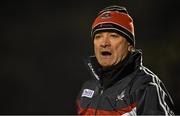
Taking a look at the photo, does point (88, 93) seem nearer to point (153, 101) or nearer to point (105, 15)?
point (105, 15)

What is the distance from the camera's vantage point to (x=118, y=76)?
270 centimetres

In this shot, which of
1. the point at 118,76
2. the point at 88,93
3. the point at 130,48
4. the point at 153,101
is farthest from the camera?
the point at 88,93

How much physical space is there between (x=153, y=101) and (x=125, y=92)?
0.26 m

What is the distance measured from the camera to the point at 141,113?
2.39 m

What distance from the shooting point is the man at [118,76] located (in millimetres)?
2422

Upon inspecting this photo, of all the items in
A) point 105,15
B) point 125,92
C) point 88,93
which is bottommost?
point 88,93

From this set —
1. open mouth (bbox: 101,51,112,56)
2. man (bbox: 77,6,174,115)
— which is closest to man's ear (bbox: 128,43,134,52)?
man (bbox: 77,6,174,115)

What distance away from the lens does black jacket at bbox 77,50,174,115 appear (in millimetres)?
2367

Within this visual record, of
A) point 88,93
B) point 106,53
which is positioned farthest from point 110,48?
point 88,93

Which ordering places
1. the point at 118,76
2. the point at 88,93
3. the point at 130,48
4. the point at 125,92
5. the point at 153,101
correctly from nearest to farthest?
the point at 153,101 → the point at 125,92 → the point at 118,76 → the point at 130,48 → the point at 88,93

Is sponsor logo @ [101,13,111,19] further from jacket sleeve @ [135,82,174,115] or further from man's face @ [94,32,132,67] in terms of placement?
jacket sleeve @ [135,82,174,115]

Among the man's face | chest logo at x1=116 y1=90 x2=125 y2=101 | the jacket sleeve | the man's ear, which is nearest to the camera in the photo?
the jacket sleeve

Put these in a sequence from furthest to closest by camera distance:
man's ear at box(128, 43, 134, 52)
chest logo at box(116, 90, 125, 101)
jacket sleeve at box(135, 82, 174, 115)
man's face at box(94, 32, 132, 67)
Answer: man's ear at box(128, 43, 134, 52), man's face at box(94, 32, 132, 67), chest logo at box(116, 90, 125, 101), jacket sleeve at box(135, 82, 174, 115)

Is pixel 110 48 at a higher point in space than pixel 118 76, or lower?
higher
